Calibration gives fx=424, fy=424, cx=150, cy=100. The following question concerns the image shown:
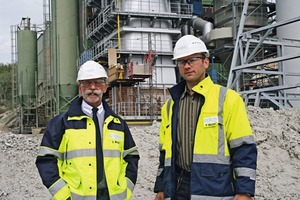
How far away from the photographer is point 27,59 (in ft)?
112

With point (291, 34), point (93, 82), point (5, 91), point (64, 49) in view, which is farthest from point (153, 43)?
point (5, 91)

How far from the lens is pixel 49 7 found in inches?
1196

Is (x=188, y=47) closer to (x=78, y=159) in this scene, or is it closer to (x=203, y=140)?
(x=203, y=140)

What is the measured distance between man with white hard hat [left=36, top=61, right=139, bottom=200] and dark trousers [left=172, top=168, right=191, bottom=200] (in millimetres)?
487

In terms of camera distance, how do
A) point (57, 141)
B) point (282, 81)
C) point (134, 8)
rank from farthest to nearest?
point (134, 8) < point (282, 81) < point (57, 141)

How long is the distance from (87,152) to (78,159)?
9 centimetres

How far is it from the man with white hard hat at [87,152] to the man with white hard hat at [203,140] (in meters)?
0.42

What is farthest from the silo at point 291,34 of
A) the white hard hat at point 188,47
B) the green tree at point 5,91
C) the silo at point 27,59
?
the green tree at point 5,91

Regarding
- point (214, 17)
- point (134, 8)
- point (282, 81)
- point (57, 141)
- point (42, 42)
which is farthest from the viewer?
point (42, 42)

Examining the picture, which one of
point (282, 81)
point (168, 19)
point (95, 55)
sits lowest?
point (282, 81)

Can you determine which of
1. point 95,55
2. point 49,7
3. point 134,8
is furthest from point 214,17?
point 49,7

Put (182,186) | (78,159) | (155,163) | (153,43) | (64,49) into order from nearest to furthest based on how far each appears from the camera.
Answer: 1. (182,186)
2. (78,159)
3. (155,163)
4. (153,43)
5. (64,49)

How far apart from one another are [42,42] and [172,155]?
33.0 meters

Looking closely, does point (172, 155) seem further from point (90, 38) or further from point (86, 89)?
point (90, 38)
